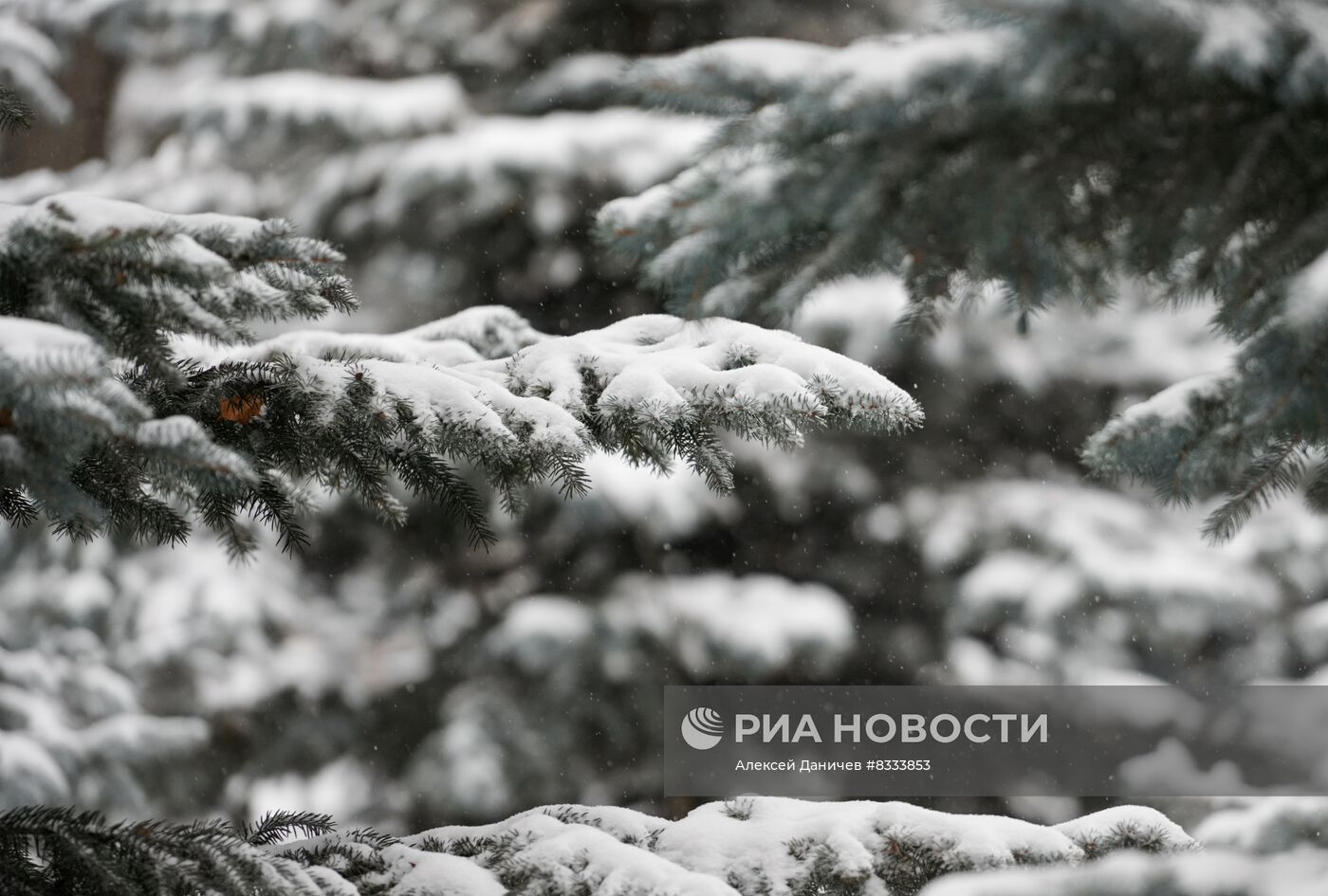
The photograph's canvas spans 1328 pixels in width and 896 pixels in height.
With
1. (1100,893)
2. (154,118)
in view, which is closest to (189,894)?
(1100,893)

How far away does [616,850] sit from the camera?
1.26 m

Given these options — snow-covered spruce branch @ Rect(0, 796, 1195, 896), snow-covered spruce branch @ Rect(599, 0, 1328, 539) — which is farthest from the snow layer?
snow-covered spruce branch @ Rect(599, 0, 1328, 539)

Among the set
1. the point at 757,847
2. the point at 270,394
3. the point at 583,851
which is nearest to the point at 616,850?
the point at 583,851

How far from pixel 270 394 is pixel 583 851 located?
1.99ft

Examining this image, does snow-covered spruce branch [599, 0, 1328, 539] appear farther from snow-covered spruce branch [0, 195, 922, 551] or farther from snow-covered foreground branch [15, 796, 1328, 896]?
snow-covered foreground branch [15, 796, 1328, 896]

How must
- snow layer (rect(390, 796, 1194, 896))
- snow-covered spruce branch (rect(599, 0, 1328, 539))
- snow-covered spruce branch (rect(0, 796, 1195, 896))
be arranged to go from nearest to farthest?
snow-covered spruce branch (rect(599, 0, 1328, 539)), snow-covered spruce branch (rect(0, 796, 1195, 896)), snow layer (rect(390, 796, 1194, 896))

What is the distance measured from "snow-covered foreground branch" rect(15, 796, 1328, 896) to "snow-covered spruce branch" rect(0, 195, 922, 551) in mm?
301

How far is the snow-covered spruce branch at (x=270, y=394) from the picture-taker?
833 millimetres

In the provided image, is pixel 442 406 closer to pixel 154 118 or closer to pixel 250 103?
pixel 250 103

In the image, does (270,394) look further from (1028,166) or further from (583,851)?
(1028,166)

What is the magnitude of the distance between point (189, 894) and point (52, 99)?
223 centimetres

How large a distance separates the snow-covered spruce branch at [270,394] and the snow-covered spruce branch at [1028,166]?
1.05 ft

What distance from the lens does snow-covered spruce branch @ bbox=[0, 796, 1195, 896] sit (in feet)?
3.38

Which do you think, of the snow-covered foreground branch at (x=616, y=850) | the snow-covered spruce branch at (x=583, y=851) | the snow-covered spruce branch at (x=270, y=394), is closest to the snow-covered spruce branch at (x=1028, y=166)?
the snow-covered spruce branch at (x=270, y=394)
